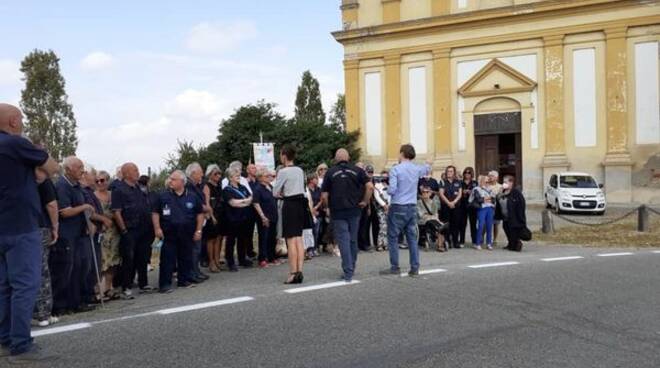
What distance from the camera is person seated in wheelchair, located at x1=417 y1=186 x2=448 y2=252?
43.5 ft

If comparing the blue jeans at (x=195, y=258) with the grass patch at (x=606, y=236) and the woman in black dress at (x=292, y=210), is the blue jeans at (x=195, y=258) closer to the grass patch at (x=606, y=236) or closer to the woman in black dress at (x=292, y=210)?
the woman in black dress at (x=292, y=210)

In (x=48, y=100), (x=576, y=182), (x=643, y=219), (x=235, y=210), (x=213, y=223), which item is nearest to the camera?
(x=213, y=223)

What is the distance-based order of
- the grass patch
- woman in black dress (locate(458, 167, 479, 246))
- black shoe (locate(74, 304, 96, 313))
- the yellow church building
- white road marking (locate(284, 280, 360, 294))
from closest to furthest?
black shoe (locate(74, 304, 96, 313))
white road marking (locate(284, 280, 360, 294))
woman in black dress (locate(458, 167, 479, 246))
the grass patch
the yellow church building

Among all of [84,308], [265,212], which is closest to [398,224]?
[265,212]

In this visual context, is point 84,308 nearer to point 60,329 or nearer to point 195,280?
point 60,329

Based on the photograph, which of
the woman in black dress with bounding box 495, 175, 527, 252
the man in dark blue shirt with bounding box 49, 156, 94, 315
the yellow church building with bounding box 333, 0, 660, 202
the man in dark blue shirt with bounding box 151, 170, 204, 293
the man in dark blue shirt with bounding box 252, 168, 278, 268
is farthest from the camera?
the yellow church building with bounding box 333, 0, 660, 202

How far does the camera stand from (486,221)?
45.0 feet

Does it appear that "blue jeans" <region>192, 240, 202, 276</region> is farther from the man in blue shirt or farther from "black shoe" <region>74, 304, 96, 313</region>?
the man in blue shirt

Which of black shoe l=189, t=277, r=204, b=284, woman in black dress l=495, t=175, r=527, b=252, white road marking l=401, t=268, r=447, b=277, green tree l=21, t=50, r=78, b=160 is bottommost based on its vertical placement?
white road marking l=401, t=268, r=447, b=277

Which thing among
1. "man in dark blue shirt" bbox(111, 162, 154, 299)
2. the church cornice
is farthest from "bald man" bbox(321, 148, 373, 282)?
the church cornice

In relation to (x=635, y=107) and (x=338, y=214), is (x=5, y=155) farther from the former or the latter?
(x=635, y=107)

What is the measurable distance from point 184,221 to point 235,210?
5.68ft

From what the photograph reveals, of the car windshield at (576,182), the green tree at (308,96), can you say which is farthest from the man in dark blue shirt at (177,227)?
the green tree at (308,96)

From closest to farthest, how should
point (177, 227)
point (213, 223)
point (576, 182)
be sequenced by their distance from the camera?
point (177, 227) < point (213, 223) < point (576, 182)
